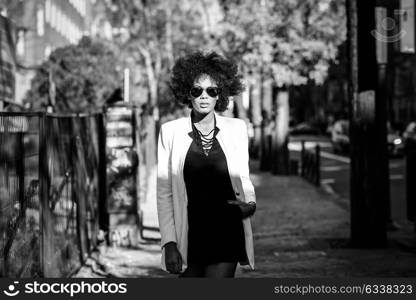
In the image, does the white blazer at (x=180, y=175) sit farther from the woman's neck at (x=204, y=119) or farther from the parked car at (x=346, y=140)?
the parked car at (x=346, y=140)

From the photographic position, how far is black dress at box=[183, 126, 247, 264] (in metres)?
4.32

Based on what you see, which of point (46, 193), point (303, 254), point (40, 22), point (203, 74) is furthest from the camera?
point (40, 22)

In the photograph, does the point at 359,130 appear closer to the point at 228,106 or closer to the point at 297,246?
the point at 297,246

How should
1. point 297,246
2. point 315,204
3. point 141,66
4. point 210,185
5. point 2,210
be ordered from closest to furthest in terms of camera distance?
point 210,185, point 2,210, point 297,246, point 315,204, point 141,66

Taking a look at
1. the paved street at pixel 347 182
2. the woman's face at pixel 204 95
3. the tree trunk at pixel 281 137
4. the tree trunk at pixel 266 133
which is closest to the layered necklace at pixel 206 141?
the woman's face at pixel 204 95

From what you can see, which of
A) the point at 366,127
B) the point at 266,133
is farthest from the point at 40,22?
the point at 366,127

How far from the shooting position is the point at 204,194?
432 centimetres

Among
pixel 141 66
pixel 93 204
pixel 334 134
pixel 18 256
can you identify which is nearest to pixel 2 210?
pixel 18 256

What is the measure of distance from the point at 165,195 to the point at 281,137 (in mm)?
23246

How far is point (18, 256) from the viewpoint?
19.9ft

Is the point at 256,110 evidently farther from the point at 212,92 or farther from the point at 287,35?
the point at 212,92

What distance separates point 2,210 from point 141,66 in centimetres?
4568

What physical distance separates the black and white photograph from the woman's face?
10mm

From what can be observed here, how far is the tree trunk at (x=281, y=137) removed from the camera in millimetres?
27156
